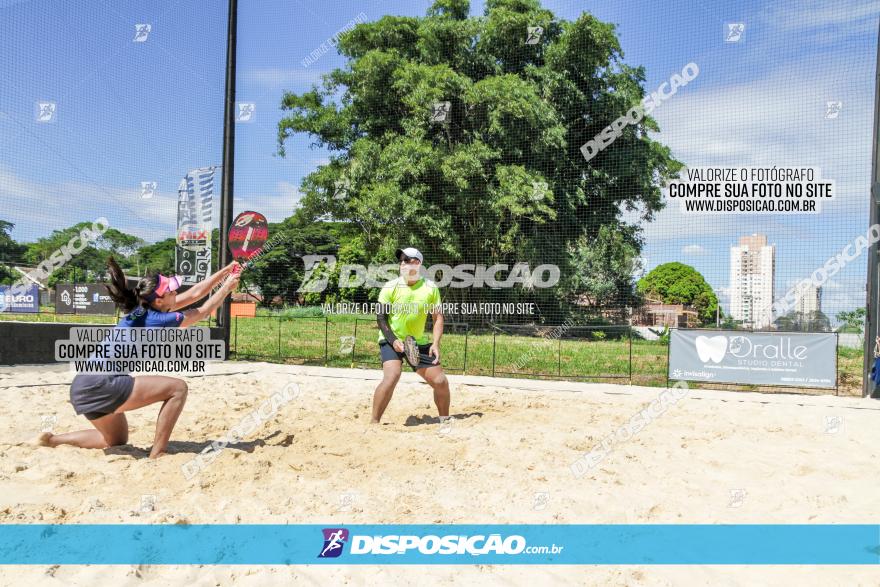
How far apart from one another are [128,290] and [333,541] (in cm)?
230

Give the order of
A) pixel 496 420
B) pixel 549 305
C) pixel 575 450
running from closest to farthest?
1. pixel 575 450
2. pixel 496 420
3. pixel 549 305

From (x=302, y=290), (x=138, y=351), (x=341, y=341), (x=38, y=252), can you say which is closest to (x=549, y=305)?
(x=341, y=341)

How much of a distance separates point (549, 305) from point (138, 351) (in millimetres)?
18400

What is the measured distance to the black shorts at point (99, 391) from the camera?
421cm

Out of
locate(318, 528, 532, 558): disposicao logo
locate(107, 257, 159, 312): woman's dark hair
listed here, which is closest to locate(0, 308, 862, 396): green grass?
locate(107, 257, 159, 312): woman's dark hair

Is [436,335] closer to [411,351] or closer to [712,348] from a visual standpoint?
[411,351]

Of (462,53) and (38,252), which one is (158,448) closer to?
(38,252)

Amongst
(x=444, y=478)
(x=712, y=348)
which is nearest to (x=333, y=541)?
(x=444, y=478)

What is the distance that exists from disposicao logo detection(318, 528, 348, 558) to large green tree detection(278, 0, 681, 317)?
16.9 meters

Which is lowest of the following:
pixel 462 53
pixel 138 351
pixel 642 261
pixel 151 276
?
pixel 138 351

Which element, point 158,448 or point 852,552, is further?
point 158,448

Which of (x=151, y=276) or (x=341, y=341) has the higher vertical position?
(x=151, y=276)

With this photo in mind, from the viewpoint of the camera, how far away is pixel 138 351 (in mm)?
4492

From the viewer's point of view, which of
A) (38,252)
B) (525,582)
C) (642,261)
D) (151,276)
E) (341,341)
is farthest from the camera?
(642,261)
